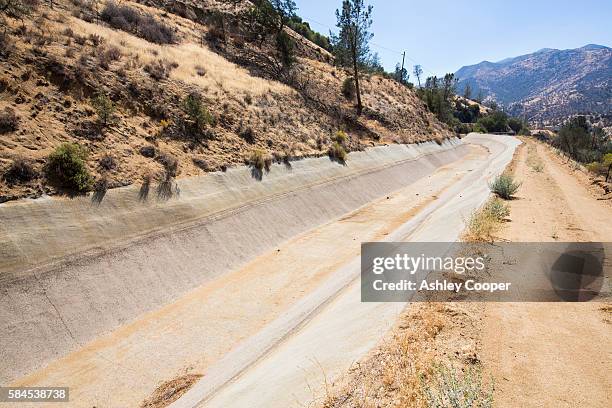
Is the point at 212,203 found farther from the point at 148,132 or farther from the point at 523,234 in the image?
the point at 523,234

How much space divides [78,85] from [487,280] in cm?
2235

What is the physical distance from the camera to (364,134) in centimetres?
4203

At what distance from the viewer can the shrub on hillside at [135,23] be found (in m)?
33.3

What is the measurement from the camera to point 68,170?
1468 centimetres

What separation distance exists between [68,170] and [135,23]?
2792 centimetres

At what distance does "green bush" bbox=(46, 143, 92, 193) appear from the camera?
47.5 ft

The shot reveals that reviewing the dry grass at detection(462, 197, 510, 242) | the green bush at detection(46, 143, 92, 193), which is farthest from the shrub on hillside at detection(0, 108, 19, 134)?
the dry grass at detection(462, 197, 510, 242)

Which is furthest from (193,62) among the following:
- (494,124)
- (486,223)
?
(494,124)

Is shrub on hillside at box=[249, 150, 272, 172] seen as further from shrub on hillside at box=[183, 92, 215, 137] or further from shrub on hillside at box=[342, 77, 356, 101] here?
shrub on hillside at box=[342, 77, 356, 101]

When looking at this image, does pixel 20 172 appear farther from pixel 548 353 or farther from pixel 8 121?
→ pixel 548 353

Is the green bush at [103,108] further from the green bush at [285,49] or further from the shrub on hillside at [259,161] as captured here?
the green bush at [285,49]

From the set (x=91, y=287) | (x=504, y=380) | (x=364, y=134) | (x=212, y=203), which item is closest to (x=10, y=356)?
(x=91, y=287)

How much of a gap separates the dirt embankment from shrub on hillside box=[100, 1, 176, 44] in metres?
36.0

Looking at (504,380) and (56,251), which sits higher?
(56,251)
